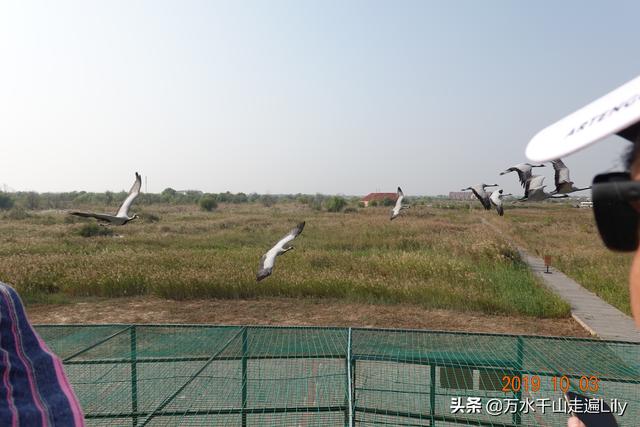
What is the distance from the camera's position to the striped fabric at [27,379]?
677mm

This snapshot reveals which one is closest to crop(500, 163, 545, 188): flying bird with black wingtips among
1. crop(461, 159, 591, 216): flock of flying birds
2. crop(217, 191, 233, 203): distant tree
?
crop(461, 159, 591, 216): flock of flying birds

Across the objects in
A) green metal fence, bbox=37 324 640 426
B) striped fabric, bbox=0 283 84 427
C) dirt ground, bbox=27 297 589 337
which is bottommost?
dirt ground, bbox=27 297 589 337

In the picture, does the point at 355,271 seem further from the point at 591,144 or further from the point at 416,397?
the point at 591,144

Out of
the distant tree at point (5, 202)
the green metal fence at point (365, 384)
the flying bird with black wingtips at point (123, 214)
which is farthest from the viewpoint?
the distant tree at point (5, 202)

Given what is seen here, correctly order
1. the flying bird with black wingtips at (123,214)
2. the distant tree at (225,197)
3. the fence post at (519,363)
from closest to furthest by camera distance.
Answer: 1. the fence post at (519,363)
2. the flying bird with black wingtips at (123,214)
3. the distant tree at (225,197)

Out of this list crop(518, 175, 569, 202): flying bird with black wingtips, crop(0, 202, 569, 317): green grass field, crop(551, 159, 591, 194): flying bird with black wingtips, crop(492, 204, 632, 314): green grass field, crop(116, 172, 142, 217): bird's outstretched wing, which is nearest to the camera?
crop(551, 159, 591, 194): flying bird with black wingtips

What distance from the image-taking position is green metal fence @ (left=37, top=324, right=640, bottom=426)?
4688mm

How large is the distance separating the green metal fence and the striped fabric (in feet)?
12.0

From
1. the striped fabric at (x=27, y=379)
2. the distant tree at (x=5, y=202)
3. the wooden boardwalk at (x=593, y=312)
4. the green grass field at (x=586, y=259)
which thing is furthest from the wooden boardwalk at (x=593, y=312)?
the distant tree at (x=5, y=202)

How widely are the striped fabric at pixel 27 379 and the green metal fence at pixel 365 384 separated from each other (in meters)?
3.64

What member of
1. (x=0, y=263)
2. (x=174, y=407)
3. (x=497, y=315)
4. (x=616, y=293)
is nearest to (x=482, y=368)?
(x=174, y=407)

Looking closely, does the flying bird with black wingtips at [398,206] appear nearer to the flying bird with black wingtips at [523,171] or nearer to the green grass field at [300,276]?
the green grass field at [300,276]

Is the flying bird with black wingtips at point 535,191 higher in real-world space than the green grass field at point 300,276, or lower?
higher

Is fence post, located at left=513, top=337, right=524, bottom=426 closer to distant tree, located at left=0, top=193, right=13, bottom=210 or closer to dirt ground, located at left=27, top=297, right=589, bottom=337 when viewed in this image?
dirt ground, located at left=27, top=297, right=589, bottom=337
